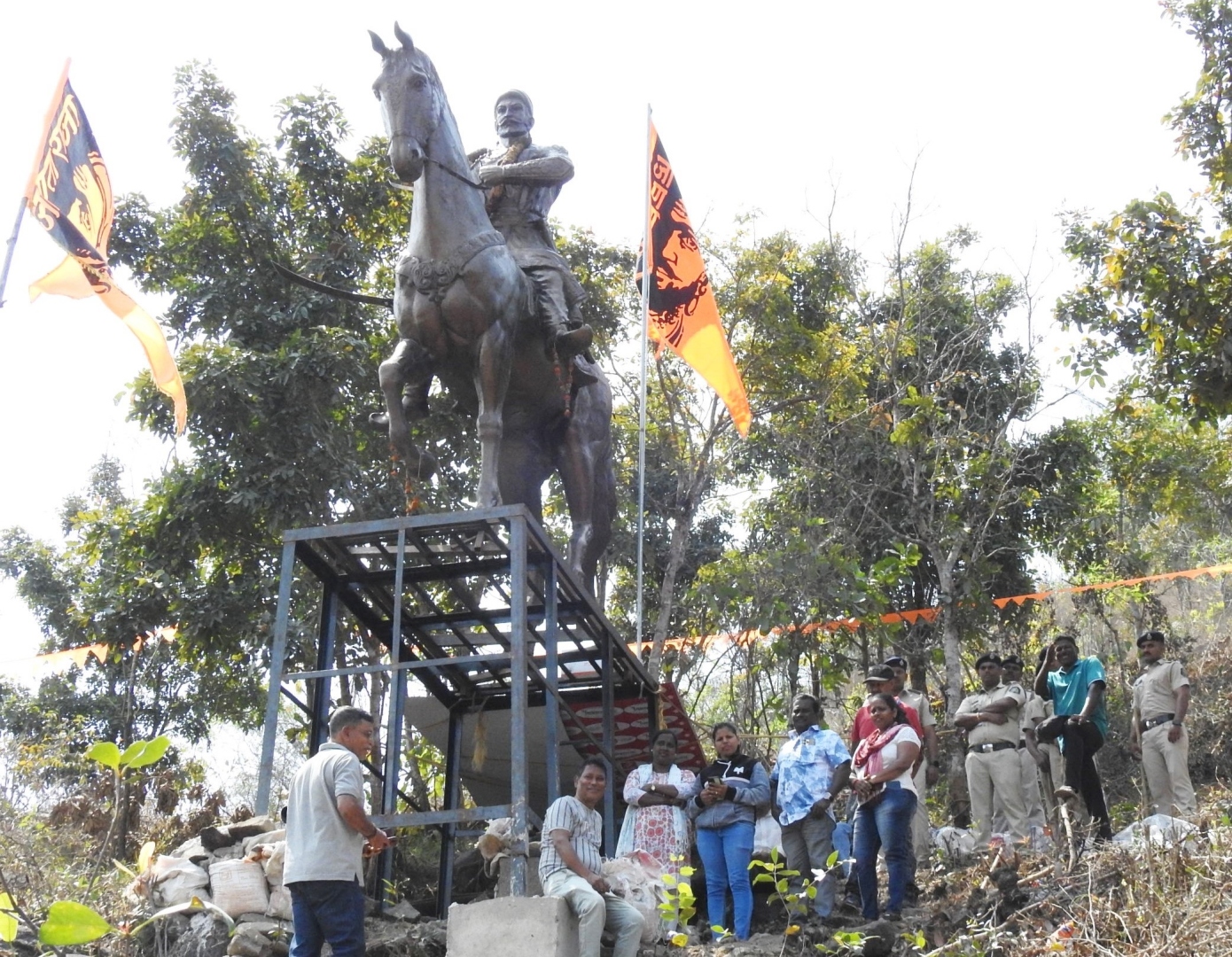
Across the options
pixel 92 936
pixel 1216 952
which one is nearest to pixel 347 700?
pixel 1216 952

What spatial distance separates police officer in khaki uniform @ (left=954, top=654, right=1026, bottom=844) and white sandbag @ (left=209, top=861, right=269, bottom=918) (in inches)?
209

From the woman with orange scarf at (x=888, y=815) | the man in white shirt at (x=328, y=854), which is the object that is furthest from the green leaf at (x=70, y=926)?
the woman with orange scarf at (x=888, y=815)

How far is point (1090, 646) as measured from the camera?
2475 centimetres

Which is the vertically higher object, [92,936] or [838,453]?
[838,453]

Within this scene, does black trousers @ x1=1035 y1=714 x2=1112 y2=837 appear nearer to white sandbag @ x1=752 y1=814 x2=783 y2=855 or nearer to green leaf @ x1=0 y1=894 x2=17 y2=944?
white sandbag @ x1=752 y1=814 x2=783 y2=855

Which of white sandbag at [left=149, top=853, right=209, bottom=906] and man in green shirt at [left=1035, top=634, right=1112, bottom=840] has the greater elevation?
man in green shirt at [left=1035, top=634, right=1112, bottom=840]

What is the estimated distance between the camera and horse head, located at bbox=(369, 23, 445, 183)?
8.38 m

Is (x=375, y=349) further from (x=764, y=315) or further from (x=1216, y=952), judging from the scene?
(x=1216, y=952)

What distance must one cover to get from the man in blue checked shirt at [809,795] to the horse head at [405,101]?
445 centimetres

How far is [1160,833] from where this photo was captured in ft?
26.8

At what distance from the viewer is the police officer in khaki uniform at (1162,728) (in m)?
9.94

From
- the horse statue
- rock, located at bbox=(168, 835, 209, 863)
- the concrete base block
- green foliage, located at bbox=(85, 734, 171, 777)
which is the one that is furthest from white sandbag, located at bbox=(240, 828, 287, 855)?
green foliage, located at bbox=(85, 734, 171, 777)

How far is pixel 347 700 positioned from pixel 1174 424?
44.6 feet

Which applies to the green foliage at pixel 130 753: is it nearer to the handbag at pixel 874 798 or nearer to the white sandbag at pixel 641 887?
the white sandbag at pixel 641 887
